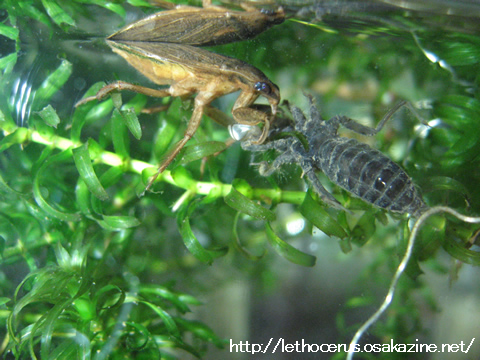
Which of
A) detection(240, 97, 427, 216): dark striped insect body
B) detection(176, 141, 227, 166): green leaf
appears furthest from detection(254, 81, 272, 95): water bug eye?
detection(176, 141, 227, 166): green leaf

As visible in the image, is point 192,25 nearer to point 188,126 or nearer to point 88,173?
point 188,126

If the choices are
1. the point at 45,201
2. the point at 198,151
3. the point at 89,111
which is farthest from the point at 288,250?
the point at 89,111

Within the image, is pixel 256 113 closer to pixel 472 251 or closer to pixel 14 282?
pixel 472 251

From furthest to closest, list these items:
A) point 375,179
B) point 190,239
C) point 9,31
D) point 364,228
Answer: point 9,31, point 364,228, point 190,239, point 375,179

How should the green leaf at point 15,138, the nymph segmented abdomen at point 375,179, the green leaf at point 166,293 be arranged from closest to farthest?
the nymph segmented abdomen at point 375,179 < the green leaf at point 15,138 < the green leaf at point 166,293

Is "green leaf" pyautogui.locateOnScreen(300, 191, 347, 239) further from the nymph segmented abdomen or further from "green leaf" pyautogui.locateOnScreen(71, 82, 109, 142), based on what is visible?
"green leaf" pyautogui.locateOnScreen(71, 82, 109, 142)

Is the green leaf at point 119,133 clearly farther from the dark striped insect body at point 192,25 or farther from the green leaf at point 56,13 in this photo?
the green leaf at point 56,13

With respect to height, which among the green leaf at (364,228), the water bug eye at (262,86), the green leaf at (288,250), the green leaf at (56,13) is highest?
the green leaf at (56,13)

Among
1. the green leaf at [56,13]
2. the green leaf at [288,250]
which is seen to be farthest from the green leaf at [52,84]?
the green leaf at [288,250]

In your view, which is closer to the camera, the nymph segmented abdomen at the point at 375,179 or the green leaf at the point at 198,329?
the nymph segmented abdomen at the point at 375,179
